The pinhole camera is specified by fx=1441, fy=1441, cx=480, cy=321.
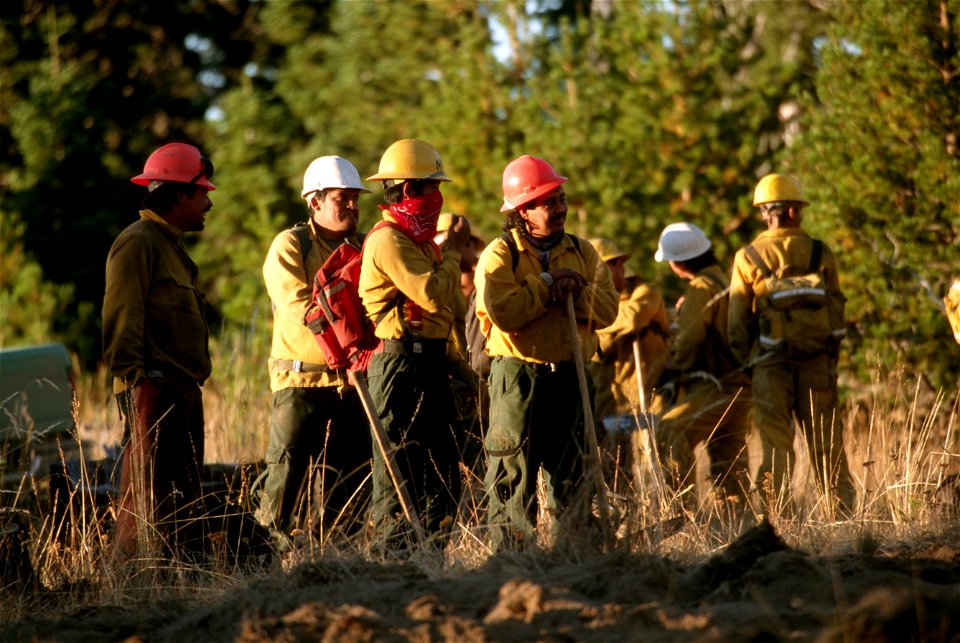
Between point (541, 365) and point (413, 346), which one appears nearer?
point (541, 365)

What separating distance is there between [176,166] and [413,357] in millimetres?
1593

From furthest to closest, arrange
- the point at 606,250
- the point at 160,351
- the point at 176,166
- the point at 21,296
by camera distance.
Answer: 1. the point at 21,296
2. the point at 606,250
3. the point at 176,166
4. the point at 160,351

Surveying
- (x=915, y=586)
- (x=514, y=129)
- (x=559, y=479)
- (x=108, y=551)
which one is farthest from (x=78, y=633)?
(x=514, y=129)

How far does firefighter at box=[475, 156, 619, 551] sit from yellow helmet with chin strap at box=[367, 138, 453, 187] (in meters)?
0.55

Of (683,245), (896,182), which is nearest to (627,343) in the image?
(683,245)

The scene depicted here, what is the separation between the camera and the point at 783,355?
9.11 metres

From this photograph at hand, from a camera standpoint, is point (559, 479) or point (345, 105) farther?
point (345, 105)

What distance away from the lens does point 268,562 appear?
7.15 meters

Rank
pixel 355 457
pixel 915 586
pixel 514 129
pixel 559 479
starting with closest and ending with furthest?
pixel 915 586
pixel 559 479
pixel 355 457
pixel 514 129

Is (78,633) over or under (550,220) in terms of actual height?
under

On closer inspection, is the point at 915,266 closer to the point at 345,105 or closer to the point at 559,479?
the point at 559,479

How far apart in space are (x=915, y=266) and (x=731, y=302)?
199 centimetres

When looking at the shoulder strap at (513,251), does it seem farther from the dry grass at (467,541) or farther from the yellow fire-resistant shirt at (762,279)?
the yellow fire-resistant shirt at (762,279)

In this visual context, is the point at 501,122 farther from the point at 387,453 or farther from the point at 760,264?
the point at 387,453
